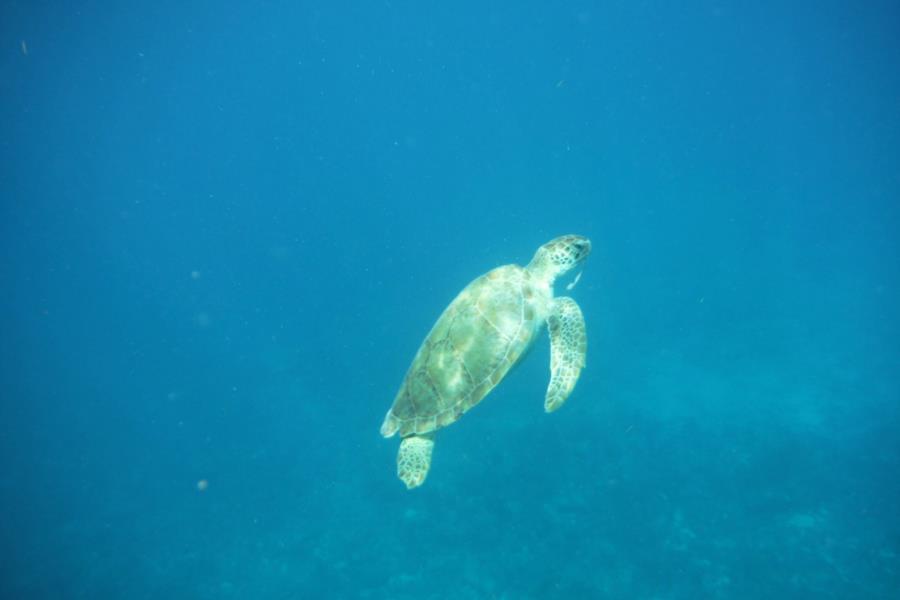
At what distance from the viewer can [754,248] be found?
31406 millimetres

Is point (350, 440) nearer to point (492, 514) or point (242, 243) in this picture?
point (492, 514)

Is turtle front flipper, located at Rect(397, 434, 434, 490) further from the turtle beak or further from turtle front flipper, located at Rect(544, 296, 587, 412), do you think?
the turtle beak

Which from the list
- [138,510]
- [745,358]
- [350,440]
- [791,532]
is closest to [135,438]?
[138,510]

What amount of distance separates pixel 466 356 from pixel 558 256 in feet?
7.48

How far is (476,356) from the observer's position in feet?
16.8

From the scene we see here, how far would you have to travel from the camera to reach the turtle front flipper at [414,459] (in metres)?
5.36

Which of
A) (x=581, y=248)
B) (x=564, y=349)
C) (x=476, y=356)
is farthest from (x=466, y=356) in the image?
(x=581, y=248)

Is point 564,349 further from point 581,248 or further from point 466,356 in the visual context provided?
point 581,248

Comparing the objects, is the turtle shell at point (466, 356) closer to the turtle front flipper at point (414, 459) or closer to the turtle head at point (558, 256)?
the turtle front flipper at point (414, 459)

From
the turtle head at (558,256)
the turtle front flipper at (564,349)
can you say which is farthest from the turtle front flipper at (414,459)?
the turtle head at (558,256)

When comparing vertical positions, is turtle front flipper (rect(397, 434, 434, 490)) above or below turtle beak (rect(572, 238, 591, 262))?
below

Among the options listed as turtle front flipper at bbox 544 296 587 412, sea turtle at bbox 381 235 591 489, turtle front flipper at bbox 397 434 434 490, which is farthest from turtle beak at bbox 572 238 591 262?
turtle front flipper at bbox 397 434 434 490

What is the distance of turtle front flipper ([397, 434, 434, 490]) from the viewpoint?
5363mm

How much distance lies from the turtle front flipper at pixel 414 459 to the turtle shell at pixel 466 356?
327 mm
